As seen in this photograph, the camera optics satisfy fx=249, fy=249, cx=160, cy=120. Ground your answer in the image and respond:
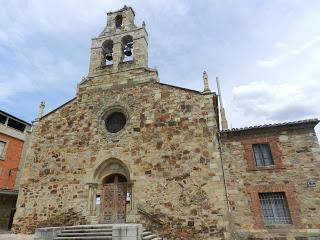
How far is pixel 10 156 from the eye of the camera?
19.1 meters

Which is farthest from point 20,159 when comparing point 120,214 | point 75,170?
point 120,214

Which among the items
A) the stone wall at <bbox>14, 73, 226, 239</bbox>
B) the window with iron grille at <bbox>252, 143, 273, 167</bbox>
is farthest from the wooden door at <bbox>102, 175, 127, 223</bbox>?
the window with iron grille at <bbox>252, 143, 273, 167</bbox>

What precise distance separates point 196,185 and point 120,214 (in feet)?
11.4

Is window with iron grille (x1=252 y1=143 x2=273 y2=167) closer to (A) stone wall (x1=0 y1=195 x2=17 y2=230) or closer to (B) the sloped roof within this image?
(B) the sloped roof

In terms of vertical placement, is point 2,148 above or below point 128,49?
below

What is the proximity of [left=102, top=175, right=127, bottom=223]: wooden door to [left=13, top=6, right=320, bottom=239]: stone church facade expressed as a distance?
0.04 metres

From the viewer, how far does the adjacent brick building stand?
16734 mm

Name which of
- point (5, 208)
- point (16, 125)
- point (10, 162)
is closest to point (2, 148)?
point (10, 162)

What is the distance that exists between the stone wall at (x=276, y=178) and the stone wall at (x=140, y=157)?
0.87 m

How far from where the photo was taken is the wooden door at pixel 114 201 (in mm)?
10531

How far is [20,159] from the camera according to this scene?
19938mm

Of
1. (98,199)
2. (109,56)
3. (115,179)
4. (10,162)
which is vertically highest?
(109,56)

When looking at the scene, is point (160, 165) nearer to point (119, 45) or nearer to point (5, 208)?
point (119, 45)

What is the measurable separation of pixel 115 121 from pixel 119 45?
4.48m
